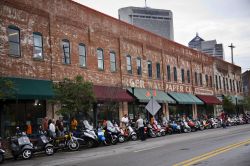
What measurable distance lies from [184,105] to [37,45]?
80.3ft

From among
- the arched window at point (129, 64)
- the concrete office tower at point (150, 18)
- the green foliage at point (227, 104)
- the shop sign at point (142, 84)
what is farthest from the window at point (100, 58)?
the concrete office tower at point (150, 18)

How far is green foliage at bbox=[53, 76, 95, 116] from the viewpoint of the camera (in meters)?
23.6

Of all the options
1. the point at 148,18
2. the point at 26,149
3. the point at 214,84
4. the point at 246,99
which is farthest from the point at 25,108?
the point at 148,18

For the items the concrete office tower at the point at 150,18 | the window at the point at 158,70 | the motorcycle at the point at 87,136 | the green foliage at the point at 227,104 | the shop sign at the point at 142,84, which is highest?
the concrete office tower at the point at 150,18

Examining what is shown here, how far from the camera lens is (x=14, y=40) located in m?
23.9

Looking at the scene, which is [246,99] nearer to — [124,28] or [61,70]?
[124,28]

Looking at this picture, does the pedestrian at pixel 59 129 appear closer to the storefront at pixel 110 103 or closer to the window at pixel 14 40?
the window at pixel 14 40

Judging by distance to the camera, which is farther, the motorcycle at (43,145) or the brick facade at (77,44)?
the brick facade at (77,44)

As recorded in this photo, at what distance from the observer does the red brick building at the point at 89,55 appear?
23875 mm

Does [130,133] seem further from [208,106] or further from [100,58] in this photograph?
[208,106]

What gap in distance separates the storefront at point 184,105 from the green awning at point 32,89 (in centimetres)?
1951

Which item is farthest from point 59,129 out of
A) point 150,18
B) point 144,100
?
point 150,18

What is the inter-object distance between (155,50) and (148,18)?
124934 millimetres

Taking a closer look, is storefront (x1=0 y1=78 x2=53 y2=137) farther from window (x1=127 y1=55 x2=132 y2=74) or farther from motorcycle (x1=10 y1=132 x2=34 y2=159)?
window (x1=127 y1=55 x2=132 y2=74)
